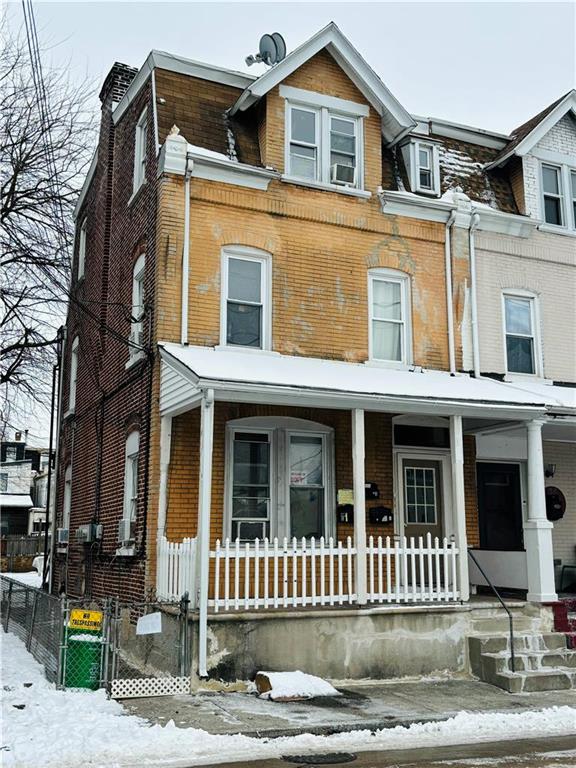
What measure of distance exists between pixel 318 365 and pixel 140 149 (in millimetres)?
5794

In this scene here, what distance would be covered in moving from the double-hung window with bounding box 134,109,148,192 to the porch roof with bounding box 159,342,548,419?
13.4 feet

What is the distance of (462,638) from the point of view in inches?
454

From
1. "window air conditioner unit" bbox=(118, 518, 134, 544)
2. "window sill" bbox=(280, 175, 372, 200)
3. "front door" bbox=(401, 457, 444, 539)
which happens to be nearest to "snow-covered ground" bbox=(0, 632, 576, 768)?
"window air conditioner unit" bbox=(118, 518, 134, 544)

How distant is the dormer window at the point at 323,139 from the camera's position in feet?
47.4

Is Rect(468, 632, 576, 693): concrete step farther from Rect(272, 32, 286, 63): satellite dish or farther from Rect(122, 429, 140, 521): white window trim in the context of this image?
Rect(272, 32, 286, 63): satellite dish

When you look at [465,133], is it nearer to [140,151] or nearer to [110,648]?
[140,151]

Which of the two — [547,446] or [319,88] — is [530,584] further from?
[319,88]

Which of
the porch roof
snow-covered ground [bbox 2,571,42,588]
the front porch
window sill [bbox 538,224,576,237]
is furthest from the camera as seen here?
snow-covered ground [bbox 2,571,42,588]

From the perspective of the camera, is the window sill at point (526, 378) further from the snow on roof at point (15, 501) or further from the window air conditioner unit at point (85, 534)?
the snow on roof at point (15, 501)

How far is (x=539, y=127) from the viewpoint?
53.8 feet

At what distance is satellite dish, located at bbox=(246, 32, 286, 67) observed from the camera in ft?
54.3

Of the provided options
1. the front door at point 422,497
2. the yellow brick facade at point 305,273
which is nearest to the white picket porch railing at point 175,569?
the yellow brick facade at point 305,273

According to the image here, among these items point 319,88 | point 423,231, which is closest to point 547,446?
point 423,231

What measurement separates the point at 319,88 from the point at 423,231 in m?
3.29
